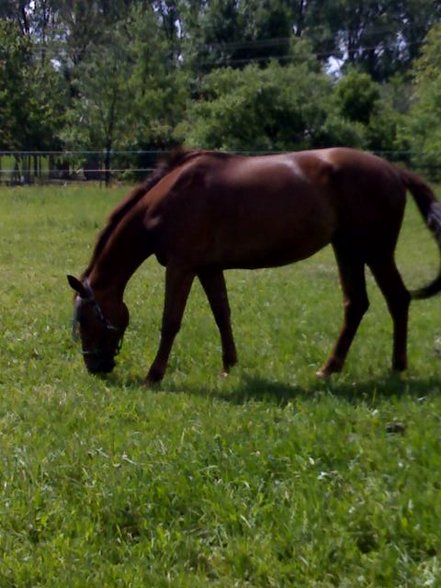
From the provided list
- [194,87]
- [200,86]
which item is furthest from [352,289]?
[194,87]

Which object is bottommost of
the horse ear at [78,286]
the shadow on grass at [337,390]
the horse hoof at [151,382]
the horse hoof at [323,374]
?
the horse hoof at [151,382]

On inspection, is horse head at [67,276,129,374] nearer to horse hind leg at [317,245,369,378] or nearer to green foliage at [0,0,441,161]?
horse hind leg at [317,245,369,378]

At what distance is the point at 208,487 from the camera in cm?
445

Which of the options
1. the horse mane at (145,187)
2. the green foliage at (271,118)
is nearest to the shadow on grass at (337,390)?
the horse mane at (145,187)

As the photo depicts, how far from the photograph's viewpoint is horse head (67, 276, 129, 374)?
733 cm

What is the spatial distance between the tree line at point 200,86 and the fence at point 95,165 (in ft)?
0.43

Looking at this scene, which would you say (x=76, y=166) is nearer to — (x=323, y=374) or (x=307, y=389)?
(x=323, y=374)

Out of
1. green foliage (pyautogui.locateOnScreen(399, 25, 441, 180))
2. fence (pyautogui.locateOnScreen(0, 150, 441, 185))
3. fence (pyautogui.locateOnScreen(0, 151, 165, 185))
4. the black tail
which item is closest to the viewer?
the black tail

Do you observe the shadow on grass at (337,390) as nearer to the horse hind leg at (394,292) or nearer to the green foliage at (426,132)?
the horse hind leg at (394,292)

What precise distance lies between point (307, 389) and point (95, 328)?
176 centimetres

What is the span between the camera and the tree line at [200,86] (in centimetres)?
3127

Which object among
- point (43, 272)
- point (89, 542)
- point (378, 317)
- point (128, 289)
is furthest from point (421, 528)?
point (43, 272)

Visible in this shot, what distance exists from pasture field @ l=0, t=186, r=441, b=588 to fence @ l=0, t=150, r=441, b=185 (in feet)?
72.3

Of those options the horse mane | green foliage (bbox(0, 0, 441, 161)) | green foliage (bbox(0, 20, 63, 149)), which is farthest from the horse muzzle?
green foliage (bbox(0, 20, 63, 149))
